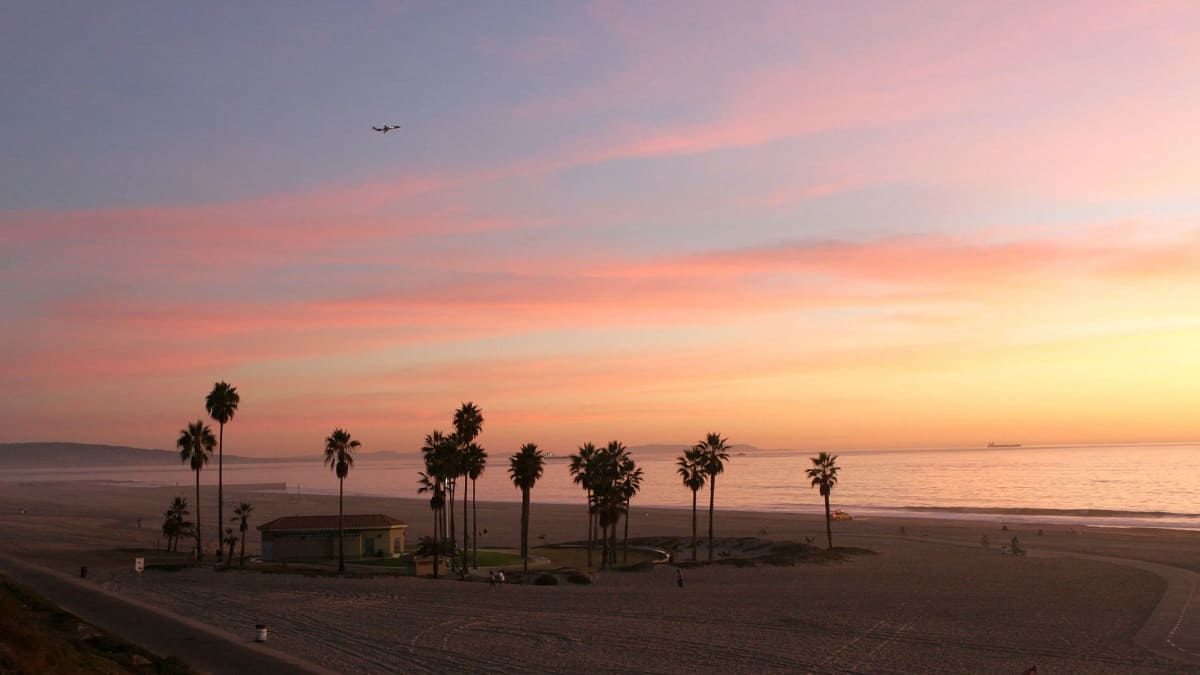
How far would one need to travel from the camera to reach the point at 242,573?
2219 inches

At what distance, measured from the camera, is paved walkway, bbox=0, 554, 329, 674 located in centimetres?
2797

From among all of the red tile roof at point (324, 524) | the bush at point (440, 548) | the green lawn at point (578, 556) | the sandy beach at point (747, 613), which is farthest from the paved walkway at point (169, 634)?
the green lawn at point (578, 556)

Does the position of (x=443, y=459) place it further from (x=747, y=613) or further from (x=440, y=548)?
(x=747, y=613)

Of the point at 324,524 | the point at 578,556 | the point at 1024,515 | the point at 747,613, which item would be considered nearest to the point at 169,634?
the point at 747,613

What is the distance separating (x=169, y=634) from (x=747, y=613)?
24413 mm

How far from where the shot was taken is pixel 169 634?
3241cm

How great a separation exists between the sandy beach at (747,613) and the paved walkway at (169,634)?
5.10 ft

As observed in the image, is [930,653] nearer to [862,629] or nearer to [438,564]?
[862,629]

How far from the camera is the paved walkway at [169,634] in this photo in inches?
1101

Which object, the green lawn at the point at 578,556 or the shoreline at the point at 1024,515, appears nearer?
the green lawn at the point at 578,556

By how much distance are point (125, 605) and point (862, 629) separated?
102ft

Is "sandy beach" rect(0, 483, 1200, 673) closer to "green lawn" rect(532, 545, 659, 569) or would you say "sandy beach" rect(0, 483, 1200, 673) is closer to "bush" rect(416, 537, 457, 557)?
"green lawn" rect(532, 545, 659, 569)

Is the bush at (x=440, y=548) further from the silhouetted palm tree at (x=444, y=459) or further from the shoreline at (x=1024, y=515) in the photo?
the shoreline at (x=1024, y=515)

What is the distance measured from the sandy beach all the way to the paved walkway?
1.55 metres
